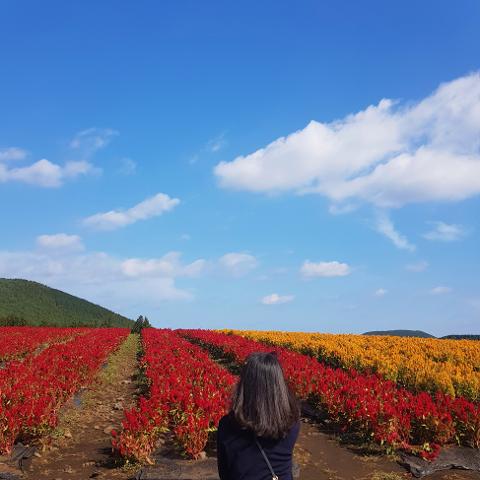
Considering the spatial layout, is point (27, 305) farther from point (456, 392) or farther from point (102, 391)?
point (456, 392)

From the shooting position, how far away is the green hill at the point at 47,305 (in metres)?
95.6

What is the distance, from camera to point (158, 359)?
15836 millimetres

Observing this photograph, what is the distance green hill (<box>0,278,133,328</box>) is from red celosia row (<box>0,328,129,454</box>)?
7924 cm

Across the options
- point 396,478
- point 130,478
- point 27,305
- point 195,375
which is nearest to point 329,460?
point 396,478

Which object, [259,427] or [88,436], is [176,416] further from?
[259,427]

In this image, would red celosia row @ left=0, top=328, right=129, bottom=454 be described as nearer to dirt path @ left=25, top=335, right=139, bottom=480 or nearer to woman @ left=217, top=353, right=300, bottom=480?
dirt path @ left=25, top=335, right=139, bottom=480

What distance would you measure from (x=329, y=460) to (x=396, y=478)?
1.39m

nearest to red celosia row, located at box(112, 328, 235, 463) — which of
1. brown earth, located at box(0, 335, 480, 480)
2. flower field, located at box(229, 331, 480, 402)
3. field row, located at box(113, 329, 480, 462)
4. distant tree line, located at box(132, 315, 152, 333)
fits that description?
field row, located at box(113, 329, 480, 462)

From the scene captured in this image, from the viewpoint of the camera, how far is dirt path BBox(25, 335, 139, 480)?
7.70 m

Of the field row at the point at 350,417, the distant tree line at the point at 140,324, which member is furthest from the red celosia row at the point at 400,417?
the distant tree line at the point at 140,324

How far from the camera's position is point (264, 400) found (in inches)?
112

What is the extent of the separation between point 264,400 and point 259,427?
0.15 metres

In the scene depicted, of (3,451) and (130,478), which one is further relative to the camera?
(3,451)

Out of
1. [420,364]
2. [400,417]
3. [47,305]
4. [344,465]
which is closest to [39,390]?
[344,465]
